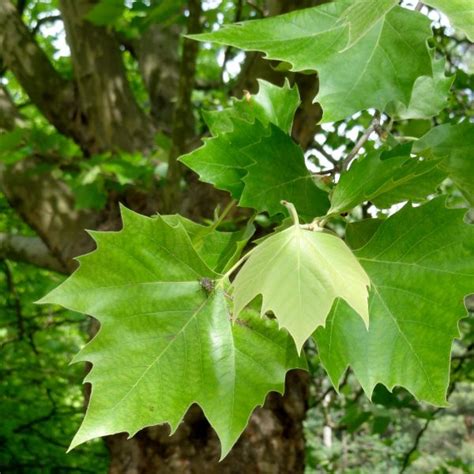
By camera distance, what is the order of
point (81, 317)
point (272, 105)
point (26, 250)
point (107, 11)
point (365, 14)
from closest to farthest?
point (365, 14)
point (272, 105)
point (107, 11)
point (26, 250)
point (81, 317)

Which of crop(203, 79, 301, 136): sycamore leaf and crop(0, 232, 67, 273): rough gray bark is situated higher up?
crop(203, 79, 301, 136): sycamore leaf

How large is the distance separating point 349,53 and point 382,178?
15 cm

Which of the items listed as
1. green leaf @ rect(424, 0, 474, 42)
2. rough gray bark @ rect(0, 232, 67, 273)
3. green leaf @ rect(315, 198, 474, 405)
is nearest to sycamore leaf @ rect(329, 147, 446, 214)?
green leaf @ rect(315, 198, 474, 405)

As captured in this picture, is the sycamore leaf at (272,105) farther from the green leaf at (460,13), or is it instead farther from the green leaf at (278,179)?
the green leaf at (460,13)

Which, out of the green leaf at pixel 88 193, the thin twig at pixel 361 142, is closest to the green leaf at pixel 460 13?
the thin twig at pixel 361 142

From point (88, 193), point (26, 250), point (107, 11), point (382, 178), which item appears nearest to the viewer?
point (382, 178)

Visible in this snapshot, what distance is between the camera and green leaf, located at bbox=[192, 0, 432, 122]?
76cm

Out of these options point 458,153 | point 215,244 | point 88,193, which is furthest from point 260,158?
point 88,193

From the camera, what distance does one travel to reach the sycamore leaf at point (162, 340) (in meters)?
0.73

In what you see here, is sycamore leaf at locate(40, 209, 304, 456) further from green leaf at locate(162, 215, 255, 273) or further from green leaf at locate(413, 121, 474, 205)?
green leaf at locate(413, 121, 474, 205)

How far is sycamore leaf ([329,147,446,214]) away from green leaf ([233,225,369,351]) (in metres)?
0.10

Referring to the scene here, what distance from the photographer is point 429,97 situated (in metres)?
0.97

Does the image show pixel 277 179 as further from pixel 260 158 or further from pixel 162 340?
pixel 162 340

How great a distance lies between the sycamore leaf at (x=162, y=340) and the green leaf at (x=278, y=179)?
4.2 inches
